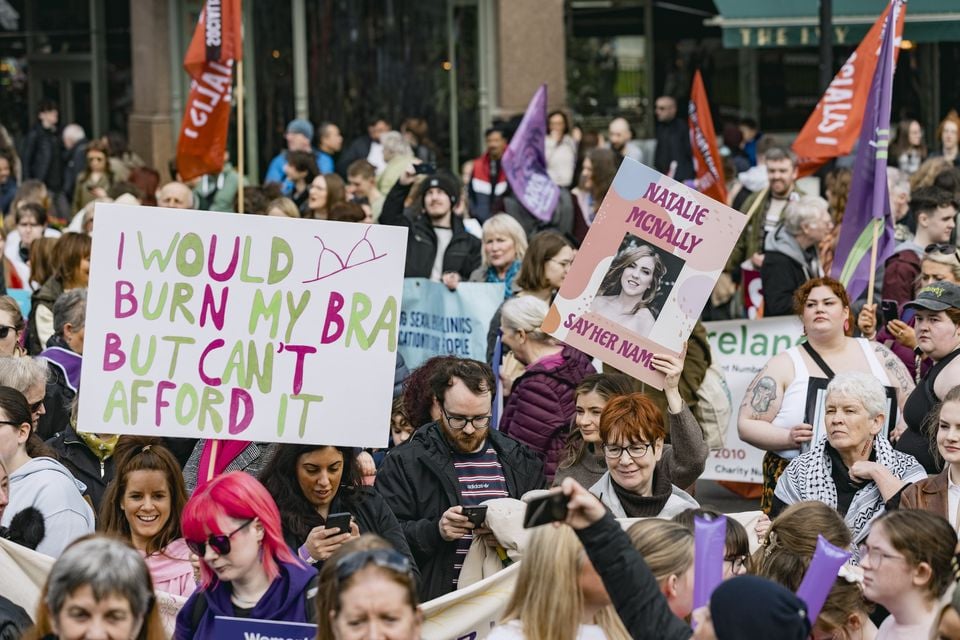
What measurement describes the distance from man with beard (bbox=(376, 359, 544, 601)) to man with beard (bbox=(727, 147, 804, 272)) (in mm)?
5567

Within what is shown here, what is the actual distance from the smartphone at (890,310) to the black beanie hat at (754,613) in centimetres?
538

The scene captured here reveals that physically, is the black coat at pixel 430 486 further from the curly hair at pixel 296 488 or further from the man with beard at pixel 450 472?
the curly hair at pixel 296 488

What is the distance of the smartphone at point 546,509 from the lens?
416 centimetres

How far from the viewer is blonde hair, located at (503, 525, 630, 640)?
172 inches

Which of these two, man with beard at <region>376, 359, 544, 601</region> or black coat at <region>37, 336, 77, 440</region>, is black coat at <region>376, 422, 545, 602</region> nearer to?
man with beard at <region>376, 359, 544, 601</region>

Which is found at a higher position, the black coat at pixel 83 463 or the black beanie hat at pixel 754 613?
the black beanie hat at pixel 754 613

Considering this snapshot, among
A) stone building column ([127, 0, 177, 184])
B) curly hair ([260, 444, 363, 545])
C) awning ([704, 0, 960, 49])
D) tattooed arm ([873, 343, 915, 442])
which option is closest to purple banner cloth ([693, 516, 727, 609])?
curly hair ([260, 444, 363, 545])

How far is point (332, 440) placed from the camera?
5949 millimetres

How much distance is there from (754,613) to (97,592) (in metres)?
1.64

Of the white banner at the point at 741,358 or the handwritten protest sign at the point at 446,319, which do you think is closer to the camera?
the handwritten protest sign at the point at 446,319

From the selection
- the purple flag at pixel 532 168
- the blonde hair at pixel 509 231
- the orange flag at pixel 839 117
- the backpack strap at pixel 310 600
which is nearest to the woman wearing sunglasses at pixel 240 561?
the backpack strap at pixel 310 600

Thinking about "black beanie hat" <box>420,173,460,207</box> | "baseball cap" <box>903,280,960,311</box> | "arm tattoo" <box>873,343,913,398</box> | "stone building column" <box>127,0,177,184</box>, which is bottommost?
"arm tattoo" <box>873,343,913,398</box>

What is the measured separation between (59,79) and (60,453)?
1867cm

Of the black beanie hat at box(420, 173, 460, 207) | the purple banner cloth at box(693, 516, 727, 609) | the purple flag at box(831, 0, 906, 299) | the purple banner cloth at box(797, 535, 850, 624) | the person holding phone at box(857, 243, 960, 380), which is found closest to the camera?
the purple banner cloth at box(693, 516, 727, 609)
